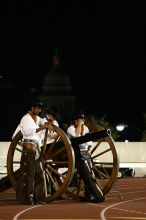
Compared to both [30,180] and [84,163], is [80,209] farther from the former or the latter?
[84,163]

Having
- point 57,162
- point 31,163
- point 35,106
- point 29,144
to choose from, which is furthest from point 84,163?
point 35,106

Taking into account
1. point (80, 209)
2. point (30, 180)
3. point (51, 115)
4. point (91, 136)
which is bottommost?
point (80, 209)

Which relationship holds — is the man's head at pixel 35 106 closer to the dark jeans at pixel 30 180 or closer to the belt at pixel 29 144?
the belt at pixel 29 144

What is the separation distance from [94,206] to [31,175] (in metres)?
1.29

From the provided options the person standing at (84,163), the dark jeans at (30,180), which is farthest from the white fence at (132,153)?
the dark jeans at (30,180)

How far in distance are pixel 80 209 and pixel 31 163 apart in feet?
5.14

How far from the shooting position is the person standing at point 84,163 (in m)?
17.1

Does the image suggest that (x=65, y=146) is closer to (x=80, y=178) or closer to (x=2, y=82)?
(x=80, y=178)

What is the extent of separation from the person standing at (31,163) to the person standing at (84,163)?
926 mm

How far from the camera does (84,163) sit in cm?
1731

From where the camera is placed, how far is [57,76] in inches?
7589

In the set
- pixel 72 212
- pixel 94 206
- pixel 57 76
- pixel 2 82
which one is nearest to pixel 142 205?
pixel 94 206

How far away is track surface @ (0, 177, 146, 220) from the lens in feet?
46.3

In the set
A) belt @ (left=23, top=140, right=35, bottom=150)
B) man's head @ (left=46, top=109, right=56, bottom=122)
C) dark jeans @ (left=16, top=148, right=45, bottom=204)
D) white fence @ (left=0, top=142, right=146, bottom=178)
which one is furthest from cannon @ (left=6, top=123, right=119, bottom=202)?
white fence @ (left=0, top=142, right=146, bottom=178)
